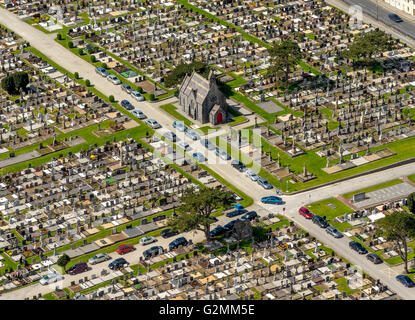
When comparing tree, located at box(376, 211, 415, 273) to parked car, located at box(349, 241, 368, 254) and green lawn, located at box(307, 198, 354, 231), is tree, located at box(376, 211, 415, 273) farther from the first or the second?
green lawn, located at box(307, 198, 354, 231)

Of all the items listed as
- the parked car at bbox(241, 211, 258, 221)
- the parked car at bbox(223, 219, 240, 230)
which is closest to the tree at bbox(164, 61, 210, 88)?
the parked car at bbox(241, 211, 258, 221)

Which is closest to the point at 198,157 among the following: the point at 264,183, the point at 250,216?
the point at 264,183

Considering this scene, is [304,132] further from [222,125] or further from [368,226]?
[368,226]

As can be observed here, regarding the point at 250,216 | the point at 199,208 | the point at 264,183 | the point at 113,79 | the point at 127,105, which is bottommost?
the point at 250,216

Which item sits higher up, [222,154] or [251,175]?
[222,154]

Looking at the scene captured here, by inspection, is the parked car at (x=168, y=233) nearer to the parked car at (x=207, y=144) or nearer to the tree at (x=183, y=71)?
the parked car at (x=207, y=144)

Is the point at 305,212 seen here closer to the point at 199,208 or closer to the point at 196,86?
the point at 199,208

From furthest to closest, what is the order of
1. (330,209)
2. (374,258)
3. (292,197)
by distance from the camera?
(292,197)
(330,209)
(374,258)
